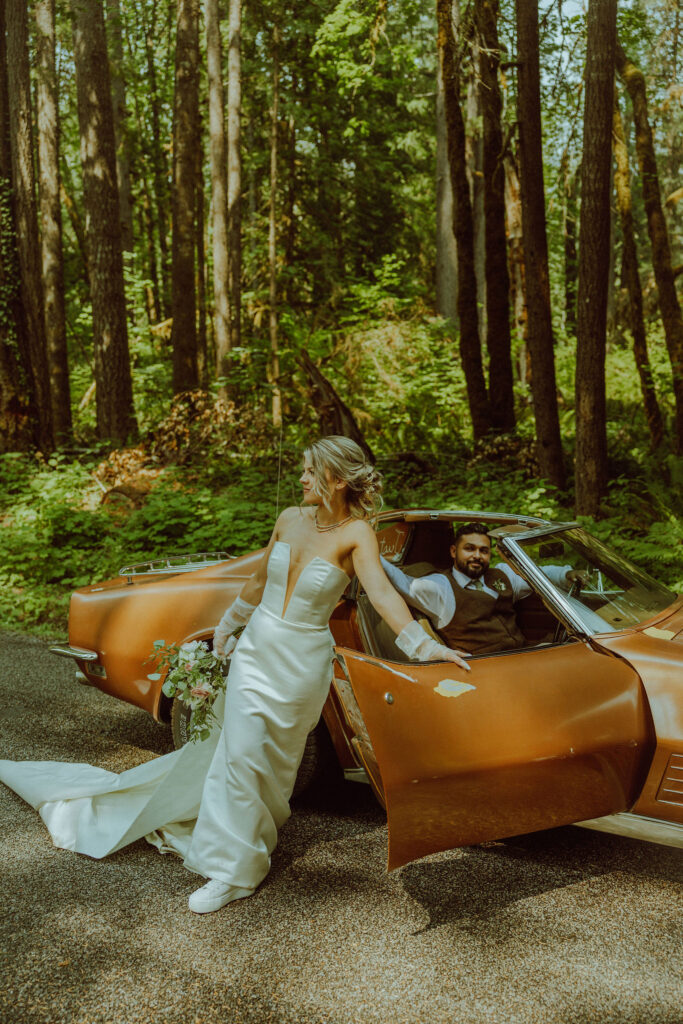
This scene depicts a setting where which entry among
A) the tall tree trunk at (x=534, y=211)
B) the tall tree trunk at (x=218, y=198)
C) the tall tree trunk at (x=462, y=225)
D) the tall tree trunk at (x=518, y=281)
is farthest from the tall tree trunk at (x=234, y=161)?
the tall tree trunk at (x=534, y=211)

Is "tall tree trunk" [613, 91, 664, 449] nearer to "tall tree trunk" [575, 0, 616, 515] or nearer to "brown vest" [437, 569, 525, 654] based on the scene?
"tall tree trunk" [575, 0, 616, 515]

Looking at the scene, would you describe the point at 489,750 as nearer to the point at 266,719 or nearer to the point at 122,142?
the point at 266,719

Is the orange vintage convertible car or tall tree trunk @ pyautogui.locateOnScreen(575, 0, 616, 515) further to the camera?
tall tree trunk @ pyautogui.locateOnScreen(575, 0, 616, 515)

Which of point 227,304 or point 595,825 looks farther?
point 227,304

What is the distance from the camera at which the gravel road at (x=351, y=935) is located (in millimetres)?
2812

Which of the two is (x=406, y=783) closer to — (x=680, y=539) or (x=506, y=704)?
(x=506, y=704)

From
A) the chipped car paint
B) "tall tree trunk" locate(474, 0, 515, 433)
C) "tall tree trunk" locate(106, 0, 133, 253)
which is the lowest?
the chipped car paint

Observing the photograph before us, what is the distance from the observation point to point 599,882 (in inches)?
145

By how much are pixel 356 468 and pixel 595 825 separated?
170 cm

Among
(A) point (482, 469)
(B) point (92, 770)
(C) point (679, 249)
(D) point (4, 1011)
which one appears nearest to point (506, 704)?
(D) point (4, 1011)

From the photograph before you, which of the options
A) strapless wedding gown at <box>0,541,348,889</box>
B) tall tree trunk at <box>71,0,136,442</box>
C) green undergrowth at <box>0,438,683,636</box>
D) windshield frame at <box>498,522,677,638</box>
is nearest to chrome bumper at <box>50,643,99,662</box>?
strapless wedding gown at <box>0,541,348,889</box>

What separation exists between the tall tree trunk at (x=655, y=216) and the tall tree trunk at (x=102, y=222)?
819 cm

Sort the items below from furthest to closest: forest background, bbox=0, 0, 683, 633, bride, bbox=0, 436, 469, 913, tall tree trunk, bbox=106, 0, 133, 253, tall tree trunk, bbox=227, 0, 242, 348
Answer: tall tree trunk, bbox=106, 0, 133, 253 < tall tree trunk, bbox=227, 0, 242, 348 < forest background, bbox=0, 0, 683, 633 < bride, bbox=0, 436, 469, 913

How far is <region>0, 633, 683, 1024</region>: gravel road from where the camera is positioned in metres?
2.81
